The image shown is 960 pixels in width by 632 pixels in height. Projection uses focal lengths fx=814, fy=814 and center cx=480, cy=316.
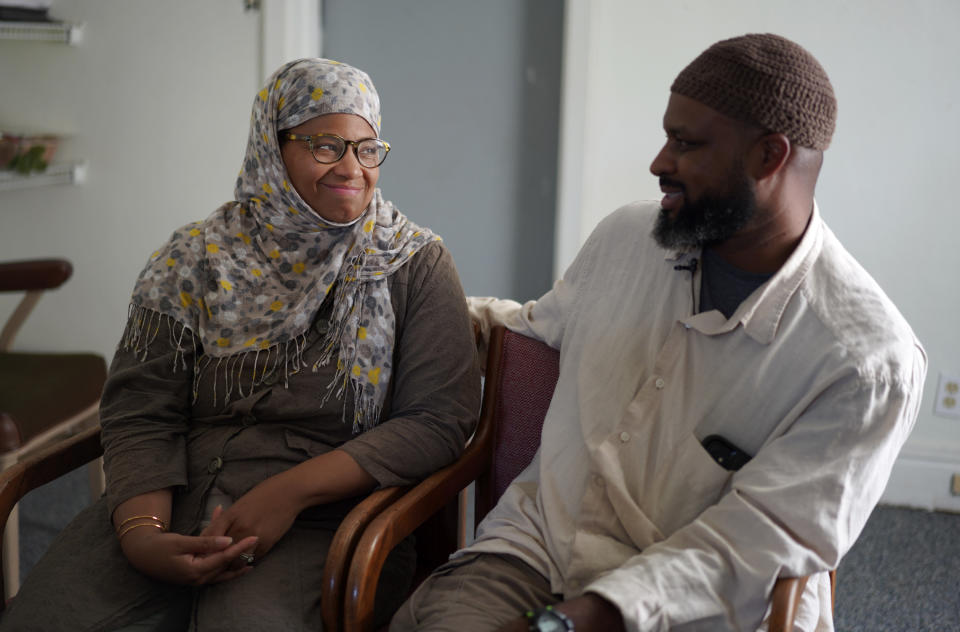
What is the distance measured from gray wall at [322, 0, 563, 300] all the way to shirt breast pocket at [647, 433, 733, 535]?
161 centimetres

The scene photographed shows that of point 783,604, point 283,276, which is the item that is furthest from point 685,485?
point 283,276

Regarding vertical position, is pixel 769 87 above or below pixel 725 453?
above

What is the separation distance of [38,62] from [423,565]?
2.38m

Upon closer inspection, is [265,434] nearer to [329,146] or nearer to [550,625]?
[329,146]

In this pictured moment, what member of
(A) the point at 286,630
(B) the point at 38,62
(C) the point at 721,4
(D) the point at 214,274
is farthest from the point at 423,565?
(B) the point at 38,62

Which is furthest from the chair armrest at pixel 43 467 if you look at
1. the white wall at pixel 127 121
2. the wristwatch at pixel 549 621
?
the white wall at pixel 127 121

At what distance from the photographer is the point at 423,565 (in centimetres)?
159

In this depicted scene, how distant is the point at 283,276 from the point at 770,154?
916 mm

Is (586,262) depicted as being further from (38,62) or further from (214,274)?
(38,62)

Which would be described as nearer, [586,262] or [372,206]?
[586,262]

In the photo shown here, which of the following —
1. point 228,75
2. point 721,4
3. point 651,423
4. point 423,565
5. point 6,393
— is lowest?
point 423,565

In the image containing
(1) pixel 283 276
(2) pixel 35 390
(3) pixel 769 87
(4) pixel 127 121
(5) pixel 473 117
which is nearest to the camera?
(3) pixel 769 87

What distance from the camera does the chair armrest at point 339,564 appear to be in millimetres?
1240

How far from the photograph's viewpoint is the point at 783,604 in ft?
3.48
